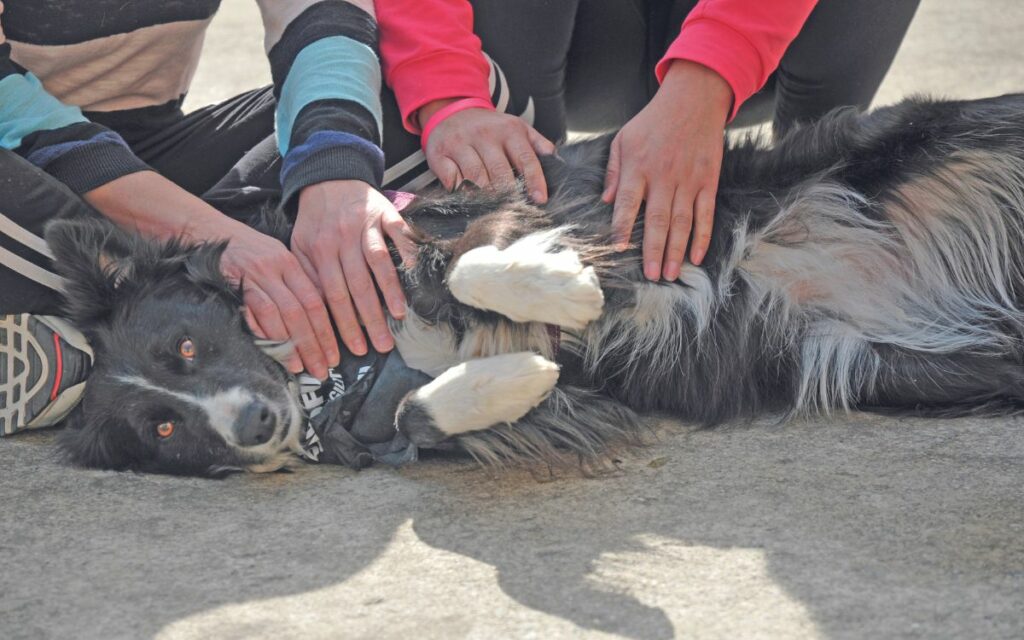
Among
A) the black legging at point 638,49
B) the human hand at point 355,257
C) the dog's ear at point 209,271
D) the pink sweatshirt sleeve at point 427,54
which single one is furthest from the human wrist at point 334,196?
the black legging at point 638,49

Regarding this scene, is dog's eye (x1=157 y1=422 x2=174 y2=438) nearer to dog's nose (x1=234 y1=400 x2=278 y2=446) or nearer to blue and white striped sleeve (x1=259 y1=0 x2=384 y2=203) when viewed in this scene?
dog's nose (x1=234 y1=400 x2=278 y2=446)

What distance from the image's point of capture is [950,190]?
274 cm

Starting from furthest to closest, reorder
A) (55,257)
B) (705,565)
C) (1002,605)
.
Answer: (55,257)
(705,565)
(1002,605)

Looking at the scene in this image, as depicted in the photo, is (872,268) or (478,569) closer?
(478,569)

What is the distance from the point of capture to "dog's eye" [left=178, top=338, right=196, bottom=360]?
2.65m

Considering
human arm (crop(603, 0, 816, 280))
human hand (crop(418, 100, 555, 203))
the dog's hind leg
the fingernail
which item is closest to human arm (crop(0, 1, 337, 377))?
the fingernail

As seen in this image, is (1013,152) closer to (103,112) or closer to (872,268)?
(872,268)

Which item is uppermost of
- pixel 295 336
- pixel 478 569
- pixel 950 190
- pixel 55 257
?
pixel 950 190

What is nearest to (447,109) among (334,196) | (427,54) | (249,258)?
(427,54)

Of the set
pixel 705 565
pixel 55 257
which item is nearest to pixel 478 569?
pixel 705 565

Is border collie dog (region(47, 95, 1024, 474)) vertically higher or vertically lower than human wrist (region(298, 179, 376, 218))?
lower

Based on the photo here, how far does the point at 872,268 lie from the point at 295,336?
1.44 metres

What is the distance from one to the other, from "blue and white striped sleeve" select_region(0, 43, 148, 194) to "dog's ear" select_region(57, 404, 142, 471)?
62cm

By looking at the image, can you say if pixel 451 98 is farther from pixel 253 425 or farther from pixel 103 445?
pixel 103 445
